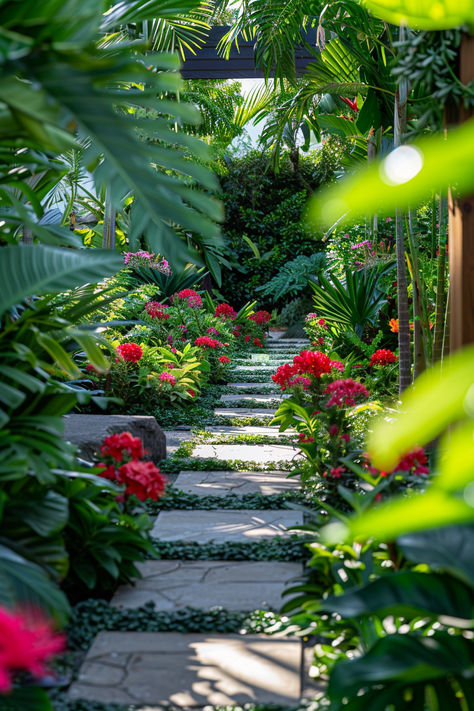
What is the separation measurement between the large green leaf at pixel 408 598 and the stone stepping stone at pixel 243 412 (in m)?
4.12

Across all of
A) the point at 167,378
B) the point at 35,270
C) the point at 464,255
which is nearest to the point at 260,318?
the point at 167,378

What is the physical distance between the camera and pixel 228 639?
6.34 feet

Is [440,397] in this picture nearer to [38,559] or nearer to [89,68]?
[89,68]

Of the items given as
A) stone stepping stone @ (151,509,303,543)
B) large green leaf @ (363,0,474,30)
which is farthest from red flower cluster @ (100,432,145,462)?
large green leaf @ (363,0,474,30)

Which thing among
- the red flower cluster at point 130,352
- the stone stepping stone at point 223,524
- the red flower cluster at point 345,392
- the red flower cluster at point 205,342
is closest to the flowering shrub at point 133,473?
the stone stepping stone at point 223,524

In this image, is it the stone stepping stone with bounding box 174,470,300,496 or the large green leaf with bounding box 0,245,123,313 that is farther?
the stone stepping stone with bounding box 174,470,300,496

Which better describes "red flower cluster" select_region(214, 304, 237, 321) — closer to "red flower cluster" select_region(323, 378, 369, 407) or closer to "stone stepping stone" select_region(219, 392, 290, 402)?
"stone stepping stone" select_region(219, 392, 290, 402)

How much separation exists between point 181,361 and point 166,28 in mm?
3047

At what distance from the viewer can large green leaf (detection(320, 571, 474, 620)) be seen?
3.97 ft

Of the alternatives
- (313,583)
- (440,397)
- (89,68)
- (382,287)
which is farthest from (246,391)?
(440,397)

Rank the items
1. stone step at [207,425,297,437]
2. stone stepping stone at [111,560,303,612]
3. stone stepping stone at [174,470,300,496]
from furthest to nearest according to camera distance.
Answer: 1. stone step at [207,425,297,437]
2. stone stepping stone at [174,470,300,496]
3. stone stepping stone at [111,560,303,612]

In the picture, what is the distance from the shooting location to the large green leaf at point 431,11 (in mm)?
380

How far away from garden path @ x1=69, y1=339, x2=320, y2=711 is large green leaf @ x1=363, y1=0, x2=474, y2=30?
146cm

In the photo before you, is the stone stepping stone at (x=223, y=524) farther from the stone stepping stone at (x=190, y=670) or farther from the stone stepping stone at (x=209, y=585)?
the stone stepping stone at (x=190, y=670)
